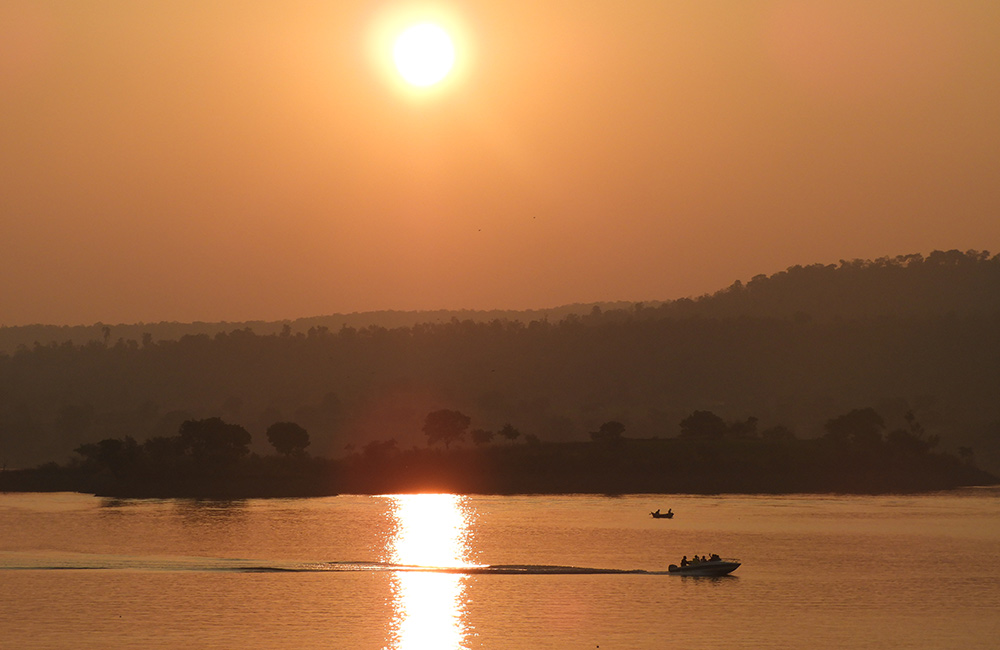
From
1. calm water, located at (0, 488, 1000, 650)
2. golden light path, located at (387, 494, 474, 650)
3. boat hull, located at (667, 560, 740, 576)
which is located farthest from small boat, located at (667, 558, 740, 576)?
golden light path, located at (387, 494, 474, 650)

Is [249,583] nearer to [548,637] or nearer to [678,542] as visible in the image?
[548,637]

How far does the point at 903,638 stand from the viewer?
8800cm

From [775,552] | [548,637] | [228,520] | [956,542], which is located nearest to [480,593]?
[548,637]

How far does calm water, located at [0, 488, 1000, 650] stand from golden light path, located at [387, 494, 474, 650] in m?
0.30

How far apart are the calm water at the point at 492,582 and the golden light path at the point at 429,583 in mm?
300

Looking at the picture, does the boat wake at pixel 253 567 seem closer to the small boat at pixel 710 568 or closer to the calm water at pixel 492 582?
the calm water at pixel 492 582

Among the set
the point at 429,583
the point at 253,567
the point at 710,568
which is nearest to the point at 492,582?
the point at 429,583

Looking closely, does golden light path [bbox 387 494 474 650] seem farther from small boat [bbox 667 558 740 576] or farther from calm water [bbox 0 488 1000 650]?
small boat [bbox 667 558 740 576]

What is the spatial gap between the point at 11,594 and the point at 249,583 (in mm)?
18837

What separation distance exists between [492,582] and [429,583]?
5589 millimetres

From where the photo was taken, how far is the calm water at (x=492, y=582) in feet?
290

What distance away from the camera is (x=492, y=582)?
4405 inches

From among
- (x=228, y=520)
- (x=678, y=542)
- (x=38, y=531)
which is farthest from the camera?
(x=228, y=520)

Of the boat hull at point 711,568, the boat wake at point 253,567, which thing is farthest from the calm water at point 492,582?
the boat hull at point 711,568
